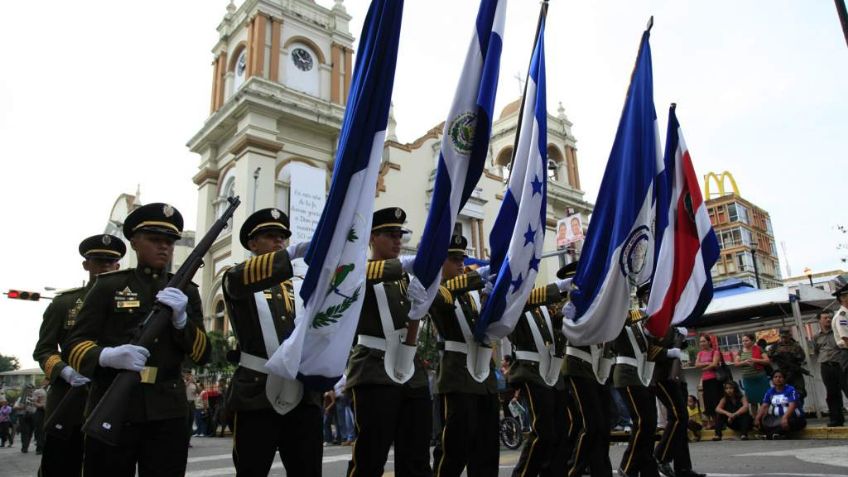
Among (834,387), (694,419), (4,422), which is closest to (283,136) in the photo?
(4,422)

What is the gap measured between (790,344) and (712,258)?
5.04m

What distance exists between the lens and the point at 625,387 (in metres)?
5.88

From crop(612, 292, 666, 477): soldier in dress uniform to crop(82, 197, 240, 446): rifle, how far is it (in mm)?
3932

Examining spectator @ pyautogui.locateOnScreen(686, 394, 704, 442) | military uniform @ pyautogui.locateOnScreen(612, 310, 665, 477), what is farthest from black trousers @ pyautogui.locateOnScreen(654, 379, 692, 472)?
spectator @ pyautogui.locateOnScreen(686, 394, 704, 442)

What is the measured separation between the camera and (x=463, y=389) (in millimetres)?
4543

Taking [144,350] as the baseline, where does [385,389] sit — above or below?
below

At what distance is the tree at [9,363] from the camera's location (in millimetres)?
107812

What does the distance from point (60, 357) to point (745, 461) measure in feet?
21.5

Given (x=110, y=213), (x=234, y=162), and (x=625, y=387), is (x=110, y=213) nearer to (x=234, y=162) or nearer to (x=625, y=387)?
(x=234, y=162)

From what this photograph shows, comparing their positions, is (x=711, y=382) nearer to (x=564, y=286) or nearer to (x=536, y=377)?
(x=564, y=286)

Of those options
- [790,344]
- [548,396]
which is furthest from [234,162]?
[548,396]

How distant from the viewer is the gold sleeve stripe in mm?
4465

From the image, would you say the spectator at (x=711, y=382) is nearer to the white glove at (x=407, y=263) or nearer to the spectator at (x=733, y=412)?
the spectator at (x=733, y=412)

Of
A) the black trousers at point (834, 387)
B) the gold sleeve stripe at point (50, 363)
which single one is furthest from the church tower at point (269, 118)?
the gold sleeve stripe at point (50, 363)
